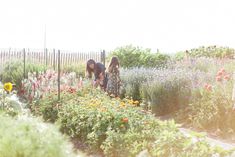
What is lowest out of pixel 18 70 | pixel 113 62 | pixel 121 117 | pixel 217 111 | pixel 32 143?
pixel 18 70

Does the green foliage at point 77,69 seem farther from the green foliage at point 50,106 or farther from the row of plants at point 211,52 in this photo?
the green foliage at point 50,106

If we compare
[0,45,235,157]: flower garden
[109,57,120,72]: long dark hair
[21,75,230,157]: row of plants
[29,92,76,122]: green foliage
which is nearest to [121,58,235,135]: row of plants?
[0,45,235,157]: flower garden

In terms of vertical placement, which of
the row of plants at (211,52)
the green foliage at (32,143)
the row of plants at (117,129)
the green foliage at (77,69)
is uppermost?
the green foliage at (32,143)

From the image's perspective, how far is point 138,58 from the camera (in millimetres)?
17297

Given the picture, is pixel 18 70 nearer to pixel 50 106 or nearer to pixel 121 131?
pixel 50 106

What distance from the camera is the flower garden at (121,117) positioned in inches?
92.4

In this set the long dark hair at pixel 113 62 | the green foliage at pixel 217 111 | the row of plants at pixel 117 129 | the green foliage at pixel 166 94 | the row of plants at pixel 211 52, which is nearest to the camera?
the row of plants at pixel 117 129

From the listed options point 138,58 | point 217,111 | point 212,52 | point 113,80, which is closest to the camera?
point 217,111

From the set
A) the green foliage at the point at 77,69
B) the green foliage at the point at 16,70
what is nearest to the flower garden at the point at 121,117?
the green foliage at the point at 16,70

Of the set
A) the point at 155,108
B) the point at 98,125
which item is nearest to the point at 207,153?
the point at 98,125

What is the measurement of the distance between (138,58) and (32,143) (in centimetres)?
1520

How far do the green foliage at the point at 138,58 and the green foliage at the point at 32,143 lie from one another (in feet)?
47.9

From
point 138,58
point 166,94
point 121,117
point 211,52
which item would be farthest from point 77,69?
point 121,117

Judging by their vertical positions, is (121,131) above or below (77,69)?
above
